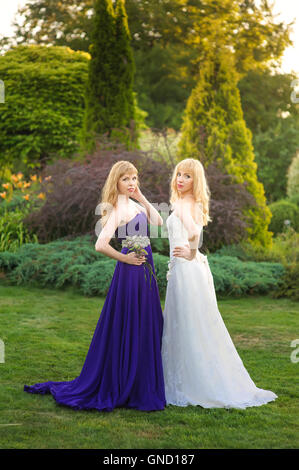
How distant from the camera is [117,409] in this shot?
148 inches

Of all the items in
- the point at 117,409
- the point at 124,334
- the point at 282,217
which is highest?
the point at 282,217

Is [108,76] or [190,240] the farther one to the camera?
[108,76]

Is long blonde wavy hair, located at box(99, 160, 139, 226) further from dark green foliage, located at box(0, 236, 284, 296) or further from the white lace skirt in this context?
dark green foliage, located at box(0, 236, 284, 296)

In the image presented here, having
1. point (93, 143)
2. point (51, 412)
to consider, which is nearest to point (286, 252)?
point (93, 143)

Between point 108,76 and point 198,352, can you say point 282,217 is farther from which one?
point 198,352

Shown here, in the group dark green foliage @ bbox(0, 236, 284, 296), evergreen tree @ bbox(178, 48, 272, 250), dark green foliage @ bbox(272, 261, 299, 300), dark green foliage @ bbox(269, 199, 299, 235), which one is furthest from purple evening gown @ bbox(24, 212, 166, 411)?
dark green foliage @ bbox(269, 199, 299, 235)

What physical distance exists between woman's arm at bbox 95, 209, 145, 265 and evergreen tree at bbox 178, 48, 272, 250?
6.55 metres

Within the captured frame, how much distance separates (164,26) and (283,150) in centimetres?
734

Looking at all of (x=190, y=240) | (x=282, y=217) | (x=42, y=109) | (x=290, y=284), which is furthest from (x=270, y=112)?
(x=190, y=240)

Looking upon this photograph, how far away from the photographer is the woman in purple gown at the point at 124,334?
3785 mm

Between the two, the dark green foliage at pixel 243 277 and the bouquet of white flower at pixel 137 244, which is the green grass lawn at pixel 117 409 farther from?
the bouquet of white flower at pixel 137 244

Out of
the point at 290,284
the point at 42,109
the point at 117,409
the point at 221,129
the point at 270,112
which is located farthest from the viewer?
the point at 270,112

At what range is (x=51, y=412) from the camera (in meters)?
3.73

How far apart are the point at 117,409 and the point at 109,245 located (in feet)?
3.60
